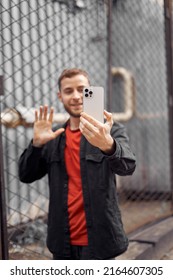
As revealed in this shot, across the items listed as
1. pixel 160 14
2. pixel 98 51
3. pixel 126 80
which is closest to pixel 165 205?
pixel 126 80

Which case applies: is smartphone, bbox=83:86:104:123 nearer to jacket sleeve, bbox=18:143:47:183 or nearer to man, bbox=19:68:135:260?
man, bbox=19:68:135:260

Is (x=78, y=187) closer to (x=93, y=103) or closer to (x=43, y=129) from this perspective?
(x=43, y=129)

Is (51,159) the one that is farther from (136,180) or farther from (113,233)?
(136,180)

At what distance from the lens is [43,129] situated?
218 cm

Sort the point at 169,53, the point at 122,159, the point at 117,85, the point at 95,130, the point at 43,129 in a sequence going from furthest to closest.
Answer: the point at 117,85
the point at 169,53
the point at 43,129
the point at 122,159
the point at 95,130

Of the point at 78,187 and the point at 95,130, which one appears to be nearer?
the point at 95,130

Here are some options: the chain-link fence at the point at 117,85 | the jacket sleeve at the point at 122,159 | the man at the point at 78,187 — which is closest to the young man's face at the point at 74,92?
the man at the point at 78,187

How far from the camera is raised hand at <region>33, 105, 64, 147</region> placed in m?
2.15

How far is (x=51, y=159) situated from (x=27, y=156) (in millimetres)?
144

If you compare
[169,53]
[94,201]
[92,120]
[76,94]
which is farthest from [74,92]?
[169,53]

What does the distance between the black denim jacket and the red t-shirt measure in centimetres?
3

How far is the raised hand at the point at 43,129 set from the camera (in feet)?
7.05

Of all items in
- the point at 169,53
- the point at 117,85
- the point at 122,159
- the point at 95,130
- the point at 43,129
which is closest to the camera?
the point at 95,130

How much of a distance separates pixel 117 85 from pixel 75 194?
3528 millimetres
